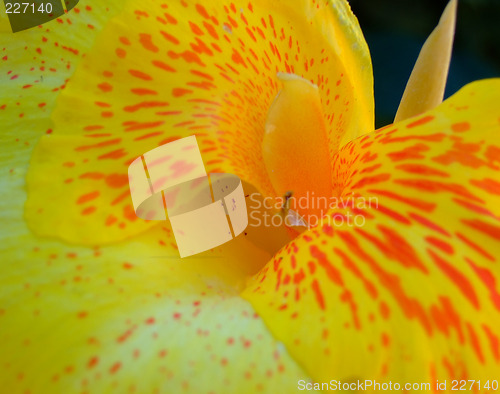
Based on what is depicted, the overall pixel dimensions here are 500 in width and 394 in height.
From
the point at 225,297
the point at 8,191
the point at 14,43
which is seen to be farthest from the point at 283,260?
the point at 14,43

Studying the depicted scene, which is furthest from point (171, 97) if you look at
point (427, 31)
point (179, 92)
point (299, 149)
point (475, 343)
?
point (427, 31)

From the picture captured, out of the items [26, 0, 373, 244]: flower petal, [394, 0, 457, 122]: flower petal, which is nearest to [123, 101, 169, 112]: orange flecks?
[26, 0, 373, 244]: flower petal

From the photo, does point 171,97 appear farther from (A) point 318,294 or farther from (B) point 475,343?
(B) point 475,343

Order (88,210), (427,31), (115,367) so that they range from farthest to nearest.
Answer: (427,31) → (88,210) → (115,367)

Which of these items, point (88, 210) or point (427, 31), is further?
point (427, 31)

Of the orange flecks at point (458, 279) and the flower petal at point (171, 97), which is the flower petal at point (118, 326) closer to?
the flower petal at point (171, 97)

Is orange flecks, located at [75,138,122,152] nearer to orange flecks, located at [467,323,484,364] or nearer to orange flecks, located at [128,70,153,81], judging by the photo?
orange flecks, located at [128,70,153,81]

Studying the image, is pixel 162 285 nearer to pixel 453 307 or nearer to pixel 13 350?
pixel 13 350
